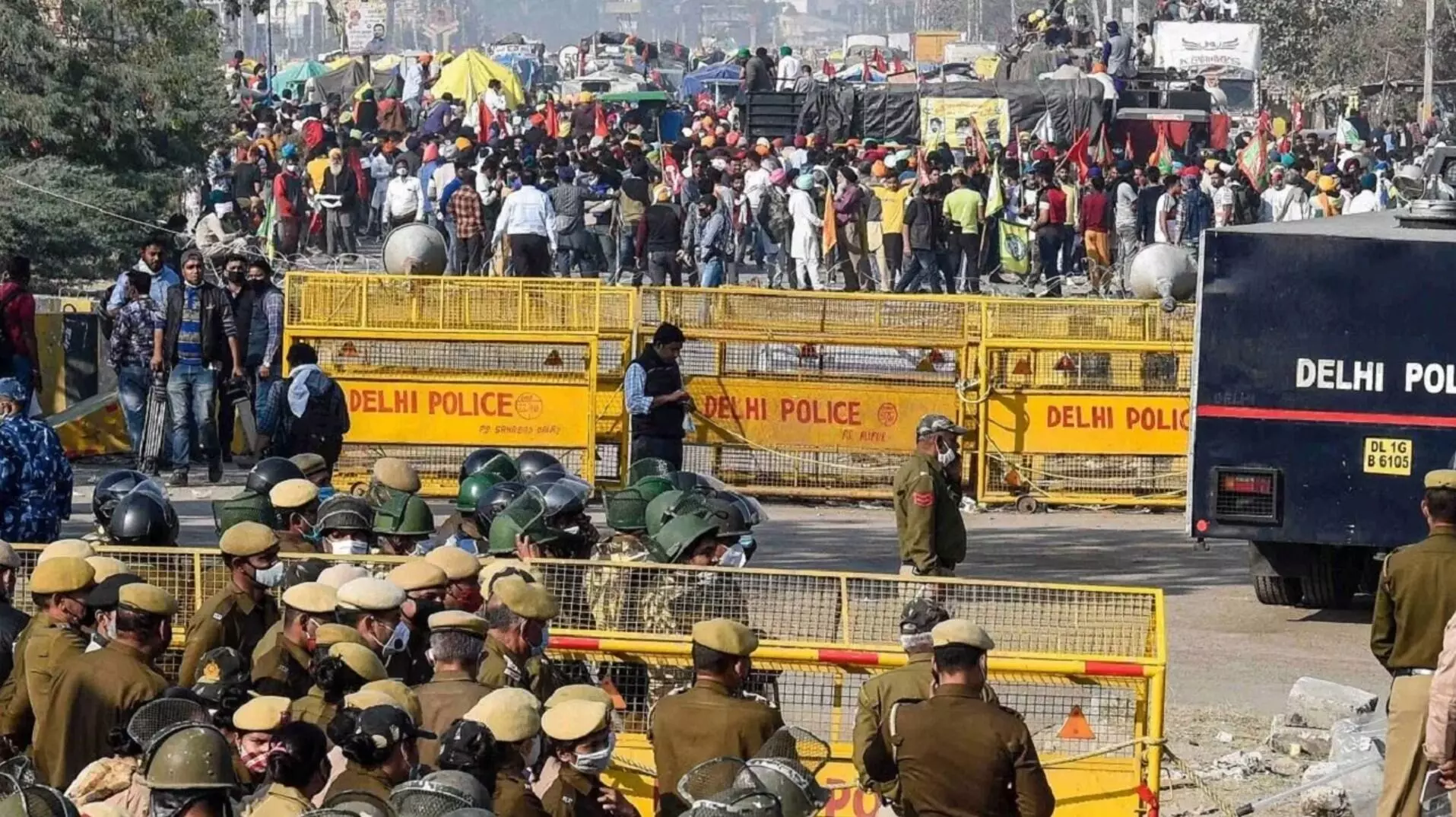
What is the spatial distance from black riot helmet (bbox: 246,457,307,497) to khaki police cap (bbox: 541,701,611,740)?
16.8 feet

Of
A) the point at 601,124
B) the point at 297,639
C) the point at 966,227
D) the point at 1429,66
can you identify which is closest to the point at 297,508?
the point at 297,639

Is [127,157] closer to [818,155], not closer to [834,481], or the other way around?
[834,481]

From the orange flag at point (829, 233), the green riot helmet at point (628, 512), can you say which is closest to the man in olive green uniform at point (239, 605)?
the green riot helmet at point (628, 512)

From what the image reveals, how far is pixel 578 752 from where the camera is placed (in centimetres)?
721

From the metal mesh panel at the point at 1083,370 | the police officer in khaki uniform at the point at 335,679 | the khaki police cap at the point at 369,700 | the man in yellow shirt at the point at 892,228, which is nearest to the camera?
the khaki police cap at the point at 369,700

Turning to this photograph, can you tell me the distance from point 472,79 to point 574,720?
5018cm

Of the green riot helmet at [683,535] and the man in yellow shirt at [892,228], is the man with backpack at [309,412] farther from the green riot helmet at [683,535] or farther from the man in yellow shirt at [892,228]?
the man in yellow shirt at [892,228]

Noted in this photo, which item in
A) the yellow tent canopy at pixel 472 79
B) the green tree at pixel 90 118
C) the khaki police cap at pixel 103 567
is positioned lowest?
the khaki police cap at pixel 103 567

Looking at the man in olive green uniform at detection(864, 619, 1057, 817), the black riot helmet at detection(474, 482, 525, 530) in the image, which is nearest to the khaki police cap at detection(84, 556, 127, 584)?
the black riot helmet at detection(474, 482, 525, 530)

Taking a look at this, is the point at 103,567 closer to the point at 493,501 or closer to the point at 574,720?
the point at 574,720

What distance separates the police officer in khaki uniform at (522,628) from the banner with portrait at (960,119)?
3843 cm

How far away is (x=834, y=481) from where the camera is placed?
1978cm

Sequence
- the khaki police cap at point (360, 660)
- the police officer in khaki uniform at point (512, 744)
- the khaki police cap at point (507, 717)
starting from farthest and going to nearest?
the khaki police cap at point (360, 660) < the khaki police cap at point (507, 717) < the police officer in khaki uniform at point (512, 744)

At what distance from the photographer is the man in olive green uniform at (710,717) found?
26.1 ft
